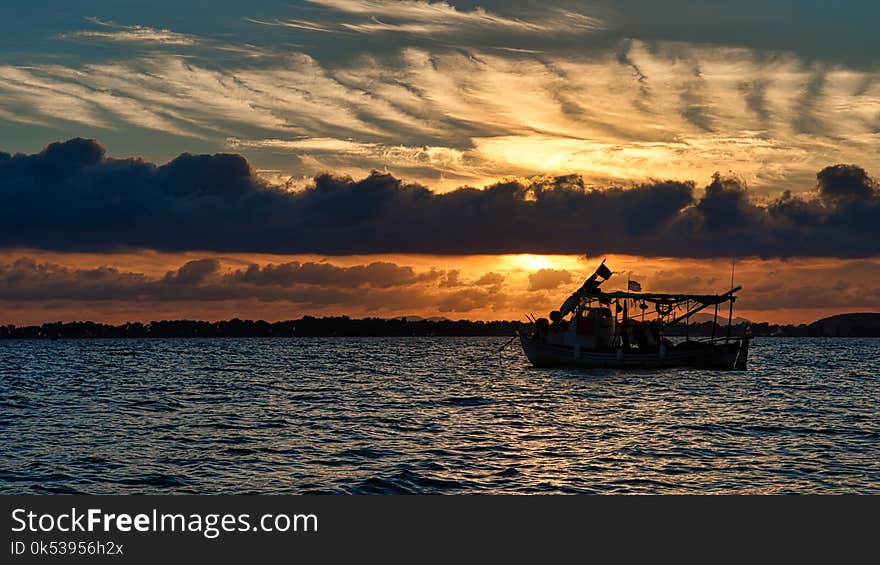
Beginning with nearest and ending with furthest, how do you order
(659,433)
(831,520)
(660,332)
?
(831,520) < (659,433) < (660,332)

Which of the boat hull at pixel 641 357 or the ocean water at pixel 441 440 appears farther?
the boat hull at pixel 641 357

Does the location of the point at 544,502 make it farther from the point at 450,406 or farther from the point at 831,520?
the point at 450,406

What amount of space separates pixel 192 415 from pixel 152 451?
51.7 ft

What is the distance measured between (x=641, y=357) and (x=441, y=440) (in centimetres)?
6140

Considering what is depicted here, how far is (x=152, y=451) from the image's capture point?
36.9 metres

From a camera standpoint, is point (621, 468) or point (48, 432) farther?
point (48, 432)

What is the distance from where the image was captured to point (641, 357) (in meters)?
97.6

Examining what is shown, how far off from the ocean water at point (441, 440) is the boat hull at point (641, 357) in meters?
20.4

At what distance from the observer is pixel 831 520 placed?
1720cm

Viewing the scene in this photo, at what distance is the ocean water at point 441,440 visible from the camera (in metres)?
29.7

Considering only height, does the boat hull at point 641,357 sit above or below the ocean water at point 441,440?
above

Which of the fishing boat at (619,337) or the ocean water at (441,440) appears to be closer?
the ocean water at (441,440)

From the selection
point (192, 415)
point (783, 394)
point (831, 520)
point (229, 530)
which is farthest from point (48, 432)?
point (783, 394)

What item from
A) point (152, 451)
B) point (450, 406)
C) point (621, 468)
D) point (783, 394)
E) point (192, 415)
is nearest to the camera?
point (621, 468)
